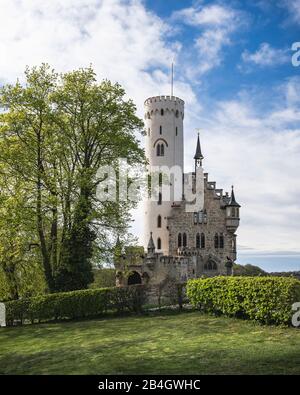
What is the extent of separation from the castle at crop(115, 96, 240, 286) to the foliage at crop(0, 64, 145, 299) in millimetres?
15791

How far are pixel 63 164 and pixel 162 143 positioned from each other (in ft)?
99.2

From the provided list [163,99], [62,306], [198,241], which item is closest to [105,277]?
[198,241]

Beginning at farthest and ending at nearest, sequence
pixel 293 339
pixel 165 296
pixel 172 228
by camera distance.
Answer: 1. pixel 172 228
2. pixel 165 296
3. pixel 293 339

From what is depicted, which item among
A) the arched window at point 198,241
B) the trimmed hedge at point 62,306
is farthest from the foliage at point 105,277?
the trimmed hedge at point 62,306

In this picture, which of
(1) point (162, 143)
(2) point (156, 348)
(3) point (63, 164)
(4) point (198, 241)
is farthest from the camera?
(1) point (162, 143)

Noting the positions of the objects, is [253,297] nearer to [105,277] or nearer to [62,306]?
[62,306]

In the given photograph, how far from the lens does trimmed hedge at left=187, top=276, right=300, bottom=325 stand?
633 inches

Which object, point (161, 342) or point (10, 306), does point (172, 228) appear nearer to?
point (10, 306)

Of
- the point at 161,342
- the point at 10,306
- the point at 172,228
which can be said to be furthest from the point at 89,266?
the point at 172,228

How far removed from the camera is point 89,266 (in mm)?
27125

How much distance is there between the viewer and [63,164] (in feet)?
88.1

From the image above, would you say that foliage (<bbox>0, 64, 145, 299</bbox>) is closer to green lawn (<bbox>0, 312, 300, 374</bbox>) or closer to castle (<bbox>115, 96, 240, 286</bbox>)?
green lawn (<bbox>0, 312, 300, 374</bbox>)

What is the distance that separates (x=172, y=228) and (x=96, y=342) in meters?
35.4
